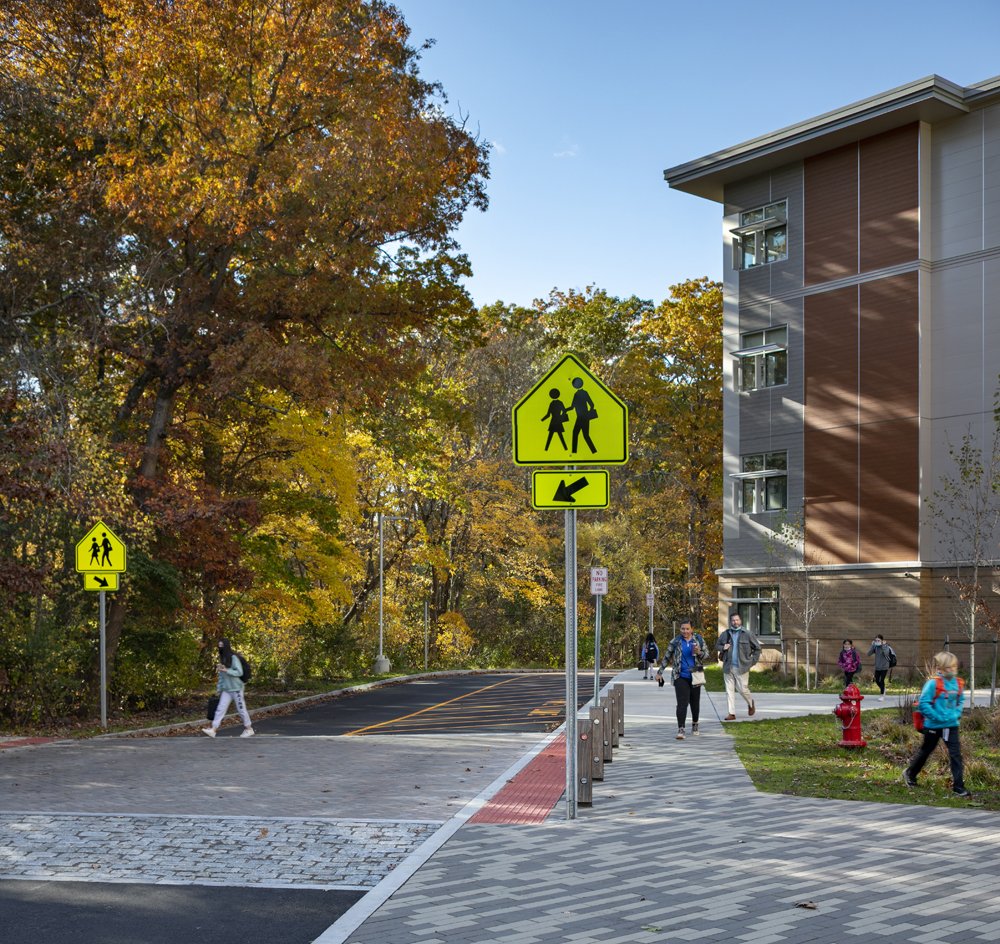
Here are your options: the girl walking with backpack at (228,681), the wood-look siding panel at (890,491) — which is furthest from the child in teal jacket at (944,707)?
the wood-look siding panel at (890,491)

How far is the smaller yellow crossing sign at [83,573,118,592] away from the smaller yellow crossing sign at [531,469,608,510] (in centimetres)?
1190

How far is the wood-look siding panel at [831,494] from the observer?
36.8m

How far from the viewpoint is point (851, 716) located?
15484 mm

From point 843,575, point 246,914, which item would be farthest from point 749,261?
point 246,914

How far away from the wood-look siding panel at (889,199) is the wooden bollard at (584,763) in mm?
27813

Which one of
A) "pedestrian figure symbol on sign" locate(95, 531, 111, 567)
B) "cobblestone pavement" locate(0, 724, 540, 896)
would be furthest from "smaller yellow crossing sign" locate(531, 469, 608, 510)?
"pedestrian figure symbol on sign" locate(95, 531, 111, 567)

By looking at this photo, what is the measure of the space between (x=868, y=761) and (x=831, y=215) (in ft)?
86.8

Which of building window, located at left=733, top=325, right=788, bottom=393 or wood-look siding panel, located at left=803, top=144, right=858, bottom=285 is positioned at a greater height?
wood-look siding panel, located at left=803, top=144, right=858, bottom=285

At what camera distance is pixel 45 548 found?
21.8 metres

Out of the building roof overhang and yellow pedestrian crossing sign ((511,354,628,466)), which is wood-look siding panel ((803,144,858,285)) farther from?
yellow pedestrian crossing sign ((511,354,628,466))

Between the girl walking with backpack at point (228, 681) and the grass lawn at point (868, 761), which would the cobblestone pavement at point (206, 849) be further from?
the girl walking with backpack at point (228, 681)

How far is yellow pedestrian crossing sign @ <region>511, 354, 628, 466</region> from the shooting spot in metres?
10.5

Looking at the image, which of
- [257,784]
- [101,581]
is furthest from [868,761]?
[101,581]

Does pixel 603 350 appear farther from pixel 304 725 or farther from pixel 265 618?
pixel 304 725
